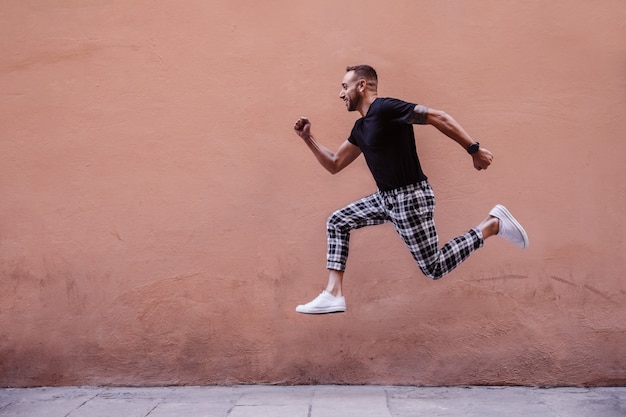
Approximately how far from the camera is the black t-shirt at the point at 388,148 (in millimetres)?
4461

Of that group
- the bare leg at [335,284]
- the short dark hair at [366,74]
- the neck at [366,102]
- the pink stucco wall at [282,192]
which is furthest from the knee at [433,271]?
the short dark hair at [366,74]

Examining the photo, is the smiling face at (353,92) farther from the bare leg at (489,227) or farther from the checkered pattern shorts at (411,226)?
the bare leg at (489,227)

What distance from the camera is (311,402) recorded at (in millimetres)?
5105

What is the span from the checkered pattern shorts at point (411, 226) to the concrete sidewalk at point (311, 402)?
1007mm

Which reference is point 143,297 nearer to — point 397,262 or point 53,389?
point 53,389

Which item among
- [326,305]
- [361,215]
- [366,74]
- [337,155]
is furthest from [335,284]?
[366,74]

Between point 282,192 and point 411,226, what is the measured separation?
134 cm

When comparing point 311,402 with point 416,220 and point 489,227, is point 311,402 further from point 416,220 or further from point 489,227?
point 489,227

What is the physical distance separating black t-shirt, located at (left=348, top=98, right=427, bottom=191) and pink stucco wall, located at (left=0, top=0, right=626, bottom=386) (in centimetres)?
95

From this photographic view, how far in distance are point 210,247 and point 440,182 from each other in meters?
1.79

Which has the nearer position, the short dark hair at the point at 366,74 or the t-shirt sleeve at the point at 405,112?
the t-shirt sleeve at the point at 405,112

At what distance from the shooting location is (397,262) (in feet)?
18.2

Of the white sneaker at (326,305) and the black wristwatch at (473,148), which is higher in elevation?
the black wristwatch at (473,148)

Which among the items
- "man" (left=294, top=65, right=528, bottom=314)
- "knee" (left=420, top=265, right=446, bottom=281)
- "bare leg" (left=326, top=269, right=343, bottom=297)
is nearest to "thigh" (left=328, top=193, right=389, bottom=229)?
"man" (left=294, top=65, right=528, bottom=314)
